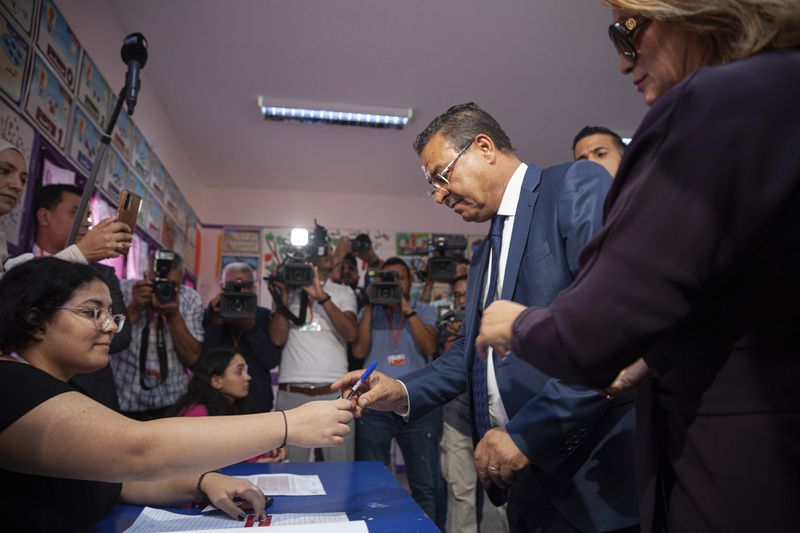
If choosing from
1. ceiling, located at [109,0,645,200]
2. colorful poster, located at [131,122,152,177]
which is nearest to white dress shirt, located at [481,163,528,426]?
ceiling, located at [109,0,645,200]

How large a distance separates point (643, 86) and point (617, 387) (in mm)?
519

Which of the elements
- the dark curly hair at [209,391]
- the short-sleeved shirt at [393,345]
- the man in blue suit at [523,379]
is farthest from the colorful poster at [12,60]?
the short-sleeved shirt at [393,345]

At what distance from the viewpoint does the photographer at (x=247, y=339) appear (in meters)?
3.39

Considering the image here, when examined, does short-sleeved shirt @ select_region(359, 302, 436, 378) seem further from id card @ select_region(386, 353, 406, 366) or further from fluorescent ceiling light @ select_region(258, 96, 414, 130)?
fluorescent ceiling light @ select_region(258, 96, 414, 130)

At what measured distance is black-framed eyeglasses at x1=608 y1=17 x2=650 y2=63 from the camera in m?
0.80

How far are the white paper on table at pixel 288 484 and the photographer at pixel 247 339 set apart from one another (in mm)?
1681

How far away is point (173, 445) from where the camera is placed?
41.8 inches

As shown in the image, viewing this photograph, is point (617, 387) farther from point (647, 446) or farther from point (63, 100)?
point (63, 100)

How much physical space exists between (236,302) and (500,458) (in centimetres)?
254

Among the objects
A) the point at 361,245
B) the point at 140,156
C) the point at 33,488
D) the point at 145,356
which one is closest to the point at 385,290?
the point at 361,245

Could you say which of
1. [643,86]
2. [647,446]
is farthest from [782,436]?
[643,86]

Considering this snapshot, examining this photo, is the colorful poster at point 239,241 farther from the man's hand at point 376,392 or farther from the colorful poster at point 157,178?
the man's hand at point 376,392

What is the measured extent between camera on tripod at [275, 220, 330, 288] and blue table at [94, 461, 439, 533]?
1672 millimetres

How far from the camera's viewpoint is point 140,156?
386 centimetres
